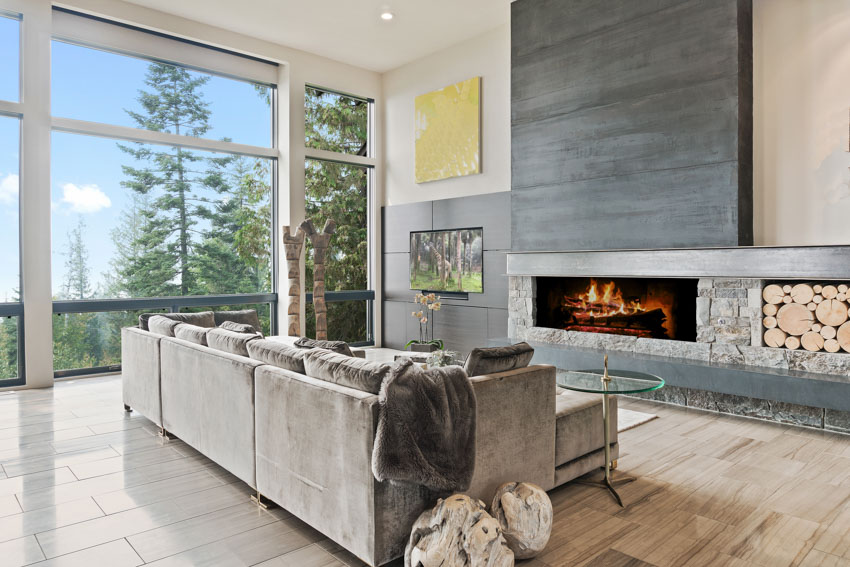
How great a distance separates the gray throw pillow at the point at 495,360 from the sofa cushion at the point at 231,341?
4.23 ft

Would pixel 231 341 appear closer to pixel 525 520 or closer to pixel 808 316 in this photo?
pixel 525 520

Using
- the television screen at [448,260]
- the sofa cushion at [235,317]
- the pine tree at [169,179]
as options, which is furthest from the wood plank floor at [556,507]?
the television screen at [448,260]

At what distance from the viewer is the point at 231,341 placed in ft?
10.4

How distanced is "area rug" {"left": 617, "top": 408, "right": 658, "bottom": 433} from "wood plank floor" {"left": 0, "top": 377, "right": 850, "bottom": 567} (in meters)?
0.08

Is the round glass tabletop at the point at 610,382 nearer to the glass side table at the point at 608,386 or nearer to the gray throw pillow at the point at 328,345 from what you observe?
the glass side table at the point at 608,386

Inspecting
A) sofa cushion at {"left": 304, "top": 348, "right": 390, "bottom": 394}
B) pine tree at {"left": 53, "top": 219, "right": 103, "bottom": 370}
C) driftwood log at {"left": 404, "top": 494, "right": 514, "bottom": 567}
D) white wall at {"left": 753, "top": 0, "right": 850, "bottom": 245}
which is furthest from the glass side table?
pine tree at {"left": 53, "top": 219, "right": 103, "bottom": 370}

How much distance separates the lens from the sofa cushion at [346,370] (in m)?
2.21

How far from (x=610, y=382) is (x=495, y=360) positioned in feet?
2.42

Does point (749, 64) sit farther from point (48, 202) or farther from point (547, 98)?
point (48, 202)

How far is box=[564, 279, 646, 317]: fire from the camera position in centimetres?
532

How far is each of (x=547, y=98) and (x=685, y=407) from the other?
10.6 feet

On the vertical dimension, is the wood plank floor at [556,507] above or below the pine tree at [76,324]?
below

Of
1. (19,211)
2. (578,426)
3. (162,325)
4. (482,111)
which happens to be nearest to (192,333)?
(162,325)

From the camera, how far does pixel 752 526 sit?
2531 millimetres
